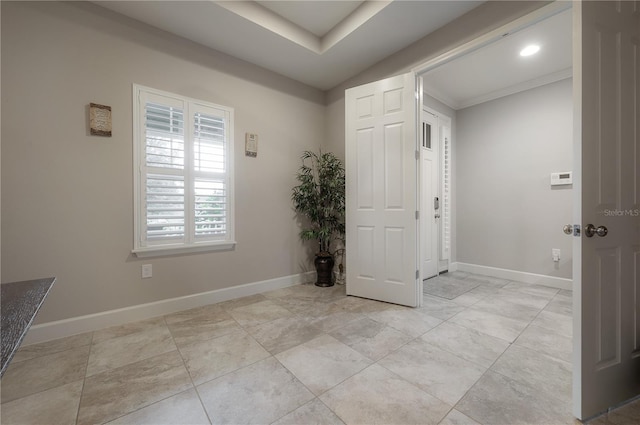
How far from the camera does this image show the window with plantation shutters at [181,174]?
7.91 ft

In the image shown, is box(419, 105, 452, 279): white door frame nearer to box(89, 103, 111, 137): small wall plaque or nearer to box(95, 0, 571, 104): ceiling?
box(95, 0, 571, 104): ceiling

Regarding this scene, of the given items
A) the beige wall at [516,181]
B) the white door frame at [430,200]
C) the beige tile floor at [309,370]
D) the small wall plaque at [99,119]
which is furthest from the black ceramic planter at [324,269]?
the small wall plaque at [99,119]

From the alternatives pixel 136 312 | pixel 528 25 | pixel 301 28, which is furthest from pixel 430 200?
pixel 136 312

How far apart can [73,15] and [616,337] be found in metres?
4.45

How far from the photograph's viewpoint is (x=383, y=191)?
2832 mm

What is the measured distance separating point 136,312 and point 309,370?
1.84 meters

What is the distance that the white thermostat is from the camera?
3204 millimetres

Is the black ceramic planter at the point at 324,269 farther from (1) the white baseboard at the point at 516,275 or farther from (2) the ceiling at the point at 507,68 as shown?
(2) the ceiling at the point at 507,68

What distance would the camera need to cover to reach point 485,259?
397 cm

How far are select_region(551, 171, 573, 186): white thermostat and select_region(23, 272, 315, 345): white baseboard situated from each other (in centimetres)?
388

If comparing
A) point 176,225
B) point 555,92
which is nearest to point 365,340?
point 176,225

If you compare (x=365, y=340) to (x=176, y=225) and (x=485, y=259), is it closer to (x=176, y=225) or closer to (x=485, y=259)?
(x=176, y=225)

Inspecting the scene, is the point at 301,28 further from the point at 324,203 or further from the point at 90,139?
the point at 90,139

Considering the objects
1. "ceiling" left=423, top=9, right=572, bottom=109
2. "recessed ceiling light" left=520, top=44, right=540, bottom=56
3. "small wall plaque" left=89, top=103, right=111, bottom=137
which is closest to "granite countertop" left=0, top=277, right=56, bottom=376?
"small wall plaque" left=89, top=103, right=111, bottom=137
